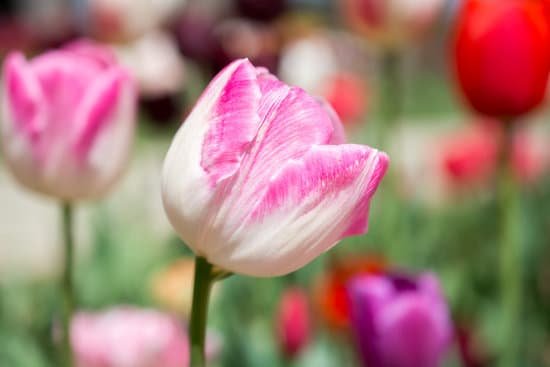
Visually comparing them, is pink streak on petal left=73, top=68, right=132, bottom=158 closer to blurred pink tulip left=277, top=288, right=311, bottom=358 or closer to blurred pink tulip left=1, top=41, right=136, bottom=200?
blurred pink tulip left=1, top=41, right=136, bottom=200

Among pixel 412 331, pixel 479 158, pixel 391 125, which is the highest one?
pixel 412 331

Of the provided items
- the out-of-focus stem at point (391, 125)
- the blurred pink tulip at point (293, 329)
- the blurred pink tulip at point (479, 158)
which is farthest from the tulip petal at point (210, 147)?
the blurred pink tulip at point (479, 158)

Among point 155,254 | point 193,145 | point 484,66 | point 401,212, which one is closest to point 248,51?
point 401,212

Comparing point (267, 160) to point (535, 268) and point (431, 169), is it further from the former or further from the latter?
point (431, 169)

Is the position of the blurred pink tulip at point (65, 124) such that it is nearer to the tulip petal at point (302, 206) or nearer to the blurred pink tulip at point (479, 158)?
the tulip petal at point (302, 206)

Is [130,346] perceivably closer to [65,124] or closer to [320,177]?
A: [65,124]

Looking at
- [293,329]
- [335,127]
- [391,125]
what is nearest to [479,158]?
[391,125]
